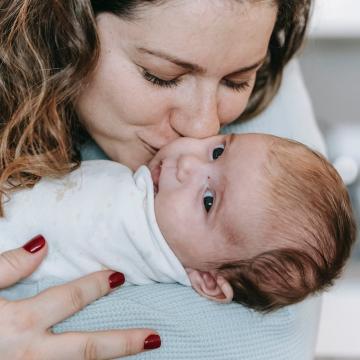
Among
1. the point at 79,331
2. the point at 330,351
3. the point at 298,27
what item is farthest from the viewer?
the point at 330,351

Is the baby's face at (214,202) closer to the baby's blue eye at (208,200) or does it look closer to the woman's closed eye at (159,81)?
the baby's blue eye at (208,200)

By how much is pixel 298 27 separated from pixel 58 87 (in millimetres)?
513

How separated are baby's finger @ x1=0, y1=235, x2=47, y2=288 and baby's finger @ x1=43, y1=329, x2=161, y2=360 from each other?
0.37 feet

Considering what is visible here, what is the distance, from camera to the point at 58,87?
3.81 feet

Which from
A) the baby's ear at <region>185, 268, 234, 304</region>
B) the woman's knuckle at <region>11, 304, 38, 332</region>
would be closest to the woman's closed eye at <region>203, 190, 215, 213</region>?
the baby's ear at <region>185, 268, 234, 304</region>

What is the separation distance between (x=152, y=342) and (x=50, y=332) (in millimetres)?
150

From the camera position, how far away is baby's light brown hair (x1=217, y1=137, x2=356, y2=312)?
1042mm

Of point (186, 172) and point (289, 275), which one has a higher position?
point (186, 172)

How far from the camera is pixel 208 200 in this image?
1.10m

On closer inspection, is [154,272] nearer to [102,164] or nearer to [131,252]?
[131,252]

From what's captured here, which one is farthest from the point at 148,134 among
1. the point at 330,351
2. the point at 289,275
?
the point at 330,351

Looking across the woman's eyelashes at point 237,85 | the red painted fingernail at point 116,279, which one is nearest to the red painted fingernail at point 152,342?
the red painted fingernail at point 116,279

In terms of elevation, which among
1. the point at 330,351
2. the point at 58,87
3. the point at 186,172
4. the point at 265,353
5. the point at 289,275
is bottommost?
the point at 330,351

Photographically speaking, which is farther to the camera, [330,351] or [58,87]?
[330,351]
